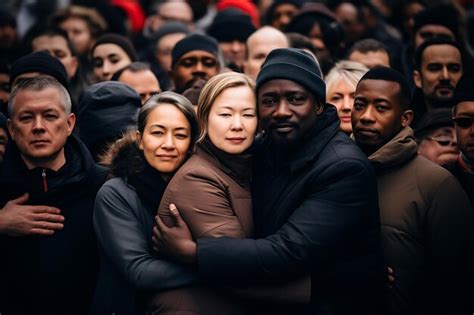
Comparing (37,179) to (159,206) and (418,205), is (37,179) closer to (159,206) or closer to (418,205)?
(159,206)

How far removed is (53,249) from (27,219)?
0.93ft

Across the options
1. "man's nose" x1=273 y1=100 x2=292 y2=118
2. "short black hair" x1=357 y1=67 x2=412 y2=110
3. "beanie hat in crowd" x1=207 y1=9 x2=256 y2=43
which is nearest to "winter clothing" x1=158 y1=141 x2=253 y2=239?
"man's nose" x1=273 y1=100 x2=292 y2=118

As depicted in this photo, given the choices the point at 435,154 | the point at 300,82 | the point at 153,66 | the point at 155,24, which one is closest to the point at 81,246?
the point at 300,82

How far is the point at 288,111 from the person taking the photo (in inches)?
236

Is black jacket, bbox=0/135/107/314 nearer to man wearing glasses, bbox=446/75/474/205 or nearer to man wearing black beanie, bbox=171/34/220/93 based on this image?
man wearing black beanie, bbox=171/34/220/93

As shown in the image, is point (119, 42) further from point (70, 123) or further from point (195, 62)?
point (70, 123)

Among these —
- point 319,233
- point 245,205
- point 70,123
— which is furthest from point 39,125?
point 319,233

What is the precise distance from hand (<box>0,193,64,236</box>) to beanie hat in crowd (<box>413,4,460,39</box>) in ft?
18.4

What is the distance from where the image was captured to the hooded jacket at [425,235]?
19.8 ft

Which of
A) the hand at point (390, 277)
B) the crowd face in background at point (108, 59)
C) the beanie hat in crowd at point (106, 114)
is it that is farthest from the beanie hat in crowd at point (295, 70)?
the crowd face in background at point (108, 59)

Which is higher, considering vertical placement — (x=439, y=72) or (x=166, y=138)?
(x=439, y=72)

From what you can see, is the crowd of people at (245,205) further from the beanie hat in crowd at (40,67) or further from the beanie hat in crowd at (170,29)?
the beanie hat in crowd at (170,29)

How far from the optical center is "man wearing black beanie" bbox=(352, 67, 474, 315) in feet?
19.8

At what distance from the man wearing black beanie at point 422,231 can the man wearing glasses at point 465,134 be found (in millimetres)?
480
